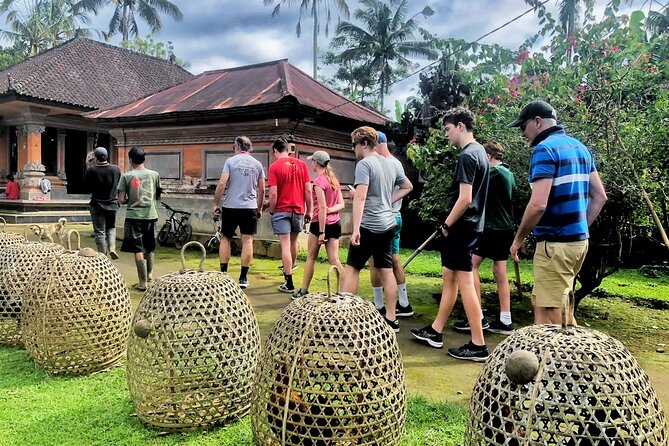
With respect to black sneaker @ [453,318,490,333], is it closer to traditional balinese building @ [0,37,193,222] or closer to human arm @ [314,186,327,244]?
human arm @ [314,186,327,244]

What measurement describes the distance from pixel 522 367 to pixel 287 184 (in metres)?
5.02

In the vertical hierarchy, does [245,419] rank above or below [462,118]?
below

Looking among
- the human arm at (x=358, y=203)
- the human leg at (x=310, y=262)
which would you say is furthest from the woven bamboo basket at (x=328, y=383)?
the human leg at (x=310, y=262)

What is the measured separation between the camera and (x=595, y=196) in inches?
141

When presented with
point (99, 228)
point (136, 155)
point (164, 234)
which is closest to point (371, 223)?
point (136, 155)

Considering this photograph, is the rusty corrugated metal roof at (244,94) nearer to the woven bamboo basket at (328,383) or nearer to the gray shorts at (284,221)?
the gray shorts at (284,221)

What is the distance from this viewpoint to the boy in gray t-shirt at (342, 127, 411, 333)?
4457 mm

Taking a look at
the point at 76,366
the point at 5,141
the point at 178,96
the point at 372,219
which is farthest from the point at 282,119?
the point at 5,141

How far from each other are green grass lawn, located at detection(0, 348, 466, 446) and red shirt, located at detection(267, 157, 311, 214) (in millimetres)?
3341

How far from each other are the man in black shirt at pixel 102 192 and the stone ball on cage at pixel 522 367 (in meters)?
6.12

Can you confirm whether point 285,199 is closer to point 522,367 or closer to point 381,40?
point 522,367

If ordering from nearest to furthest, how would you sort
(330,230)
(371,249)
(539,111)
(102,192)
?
(539,111)
(371,249)
(330,230)
(102,192)

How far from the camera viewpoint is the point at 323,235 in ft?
18.5

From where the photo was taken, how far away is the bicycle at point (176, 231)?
10992 mm
